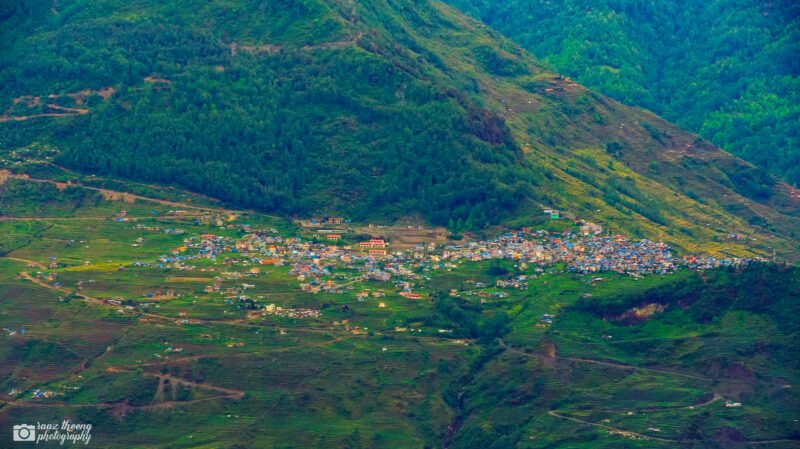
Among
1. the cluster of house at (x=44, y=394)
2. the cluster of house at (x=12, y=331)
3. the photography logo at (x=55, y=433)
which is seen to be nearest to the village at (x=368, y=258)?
the cluster of house at (x=12, y=331)

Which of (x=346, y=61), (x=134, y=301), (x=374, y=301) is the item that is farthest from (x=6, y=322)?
(x=346, y=61)

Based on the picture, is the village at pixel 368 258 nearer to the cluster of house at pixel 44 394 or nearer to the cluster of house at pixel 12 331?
the cluster of house at pixel 12 331

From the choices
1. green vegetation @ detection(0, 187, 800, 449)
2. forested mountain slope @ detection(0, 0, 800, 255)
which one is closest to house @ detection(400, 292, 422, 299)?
green vegetation @ detection(0, 187, 800, 449)

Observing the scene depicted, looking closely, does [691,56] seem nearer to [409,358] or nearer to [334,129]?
[334,129]

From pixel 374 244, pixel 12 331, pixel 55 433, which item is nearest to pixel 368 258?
pixel 374 244

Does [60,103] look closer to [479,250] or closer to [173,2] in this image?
[173,2]

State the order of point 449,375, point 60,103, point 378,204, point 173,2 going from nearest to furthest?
point 449,375 → point 378,204 → point 60,103 → point 173,2

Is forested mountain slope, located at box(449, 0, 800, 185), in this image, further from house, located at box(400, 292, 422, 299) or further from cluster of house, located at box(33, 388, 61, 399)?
cluster of house, located at box(33, 388, 61, 399)
